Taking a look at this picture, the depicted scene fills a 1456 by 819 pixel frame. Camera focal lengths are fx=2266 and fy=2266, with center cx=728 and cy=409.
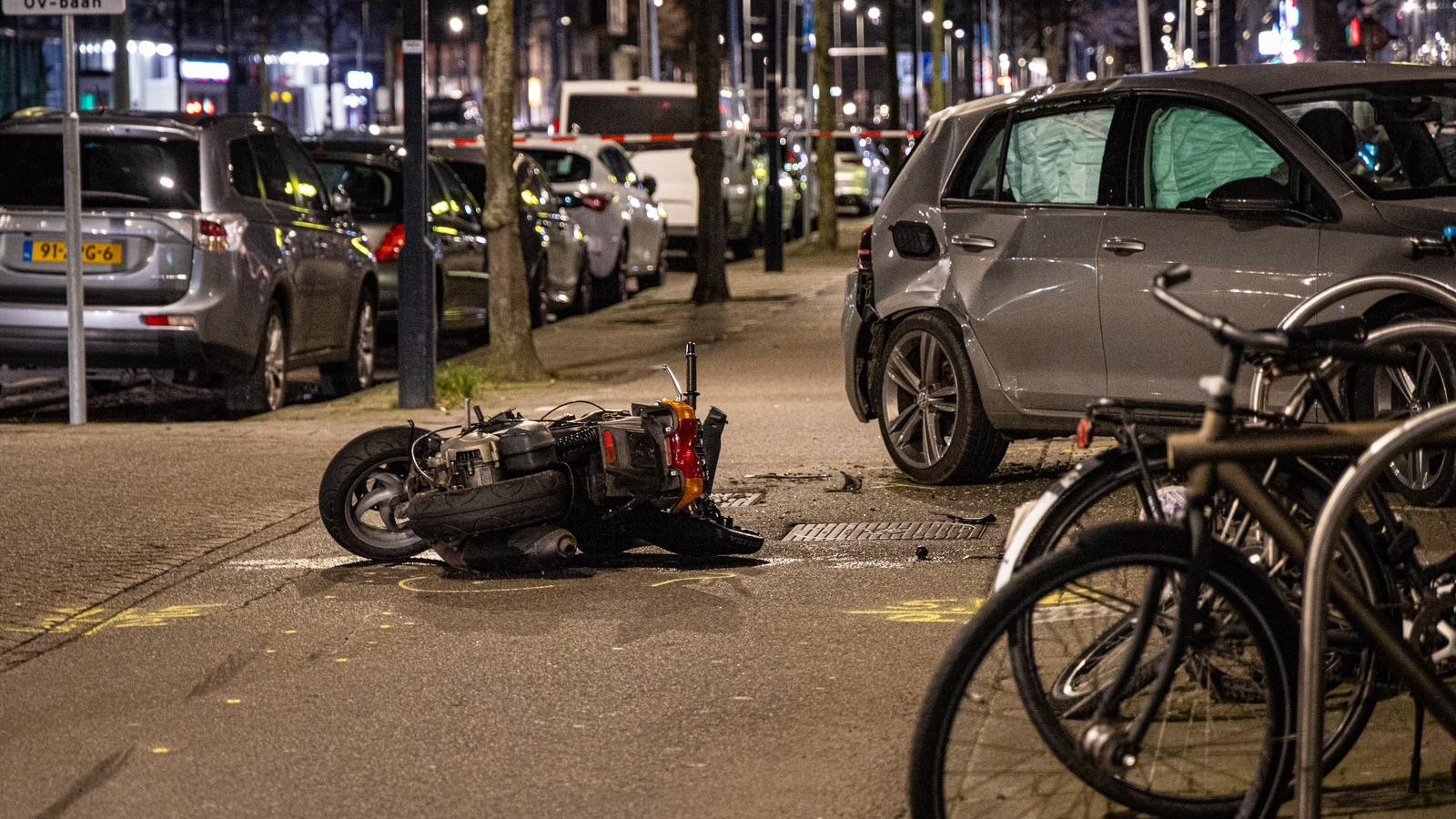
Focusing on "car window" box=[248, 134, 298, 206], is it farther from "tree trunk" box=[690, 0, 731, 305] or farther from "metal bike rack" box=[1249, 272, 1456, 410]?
"metal bike rack" box=[1249, 272, 1456, 410]

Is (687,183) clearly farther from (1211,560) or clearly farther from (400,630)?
(1211,560)

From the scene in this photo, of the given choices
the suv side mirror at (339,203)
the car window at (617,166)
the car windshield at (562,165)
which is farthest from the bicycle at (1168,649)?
the car window at (617,166)

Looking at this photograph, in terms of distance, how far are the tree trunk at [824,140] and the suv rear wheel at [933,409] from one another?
916 inches

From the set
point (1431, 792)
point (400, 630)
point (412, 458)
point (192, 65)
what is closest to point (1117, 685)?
point (1431, 792)

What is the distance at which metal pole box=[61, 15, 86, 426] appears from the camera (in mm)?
12266

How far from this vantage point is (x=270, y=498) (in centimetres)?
969

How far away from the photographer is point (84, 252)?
1266 centimetres

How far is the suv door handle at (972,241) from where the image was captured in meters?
9.17

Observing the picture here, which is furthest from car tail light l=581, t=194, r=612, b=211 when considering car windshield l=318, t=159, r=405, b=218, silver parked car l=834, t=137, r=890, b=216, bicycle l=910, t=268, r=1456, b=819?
silver parked car l=834, t=137, r=890, b=216

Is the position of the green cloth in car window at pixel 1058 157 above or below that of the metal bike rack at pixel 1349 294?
above

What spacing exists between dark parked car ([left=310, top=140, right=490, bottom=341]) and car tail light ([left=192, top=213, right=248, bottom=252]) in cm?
411

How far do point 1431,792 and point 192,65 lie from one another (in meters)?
81.0

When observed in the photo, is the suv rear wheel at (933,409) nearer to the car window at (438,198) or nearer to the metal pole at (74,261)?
the metal pole at (74,261)

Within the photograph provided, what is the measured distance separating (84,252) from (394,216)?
4744 millimetres
